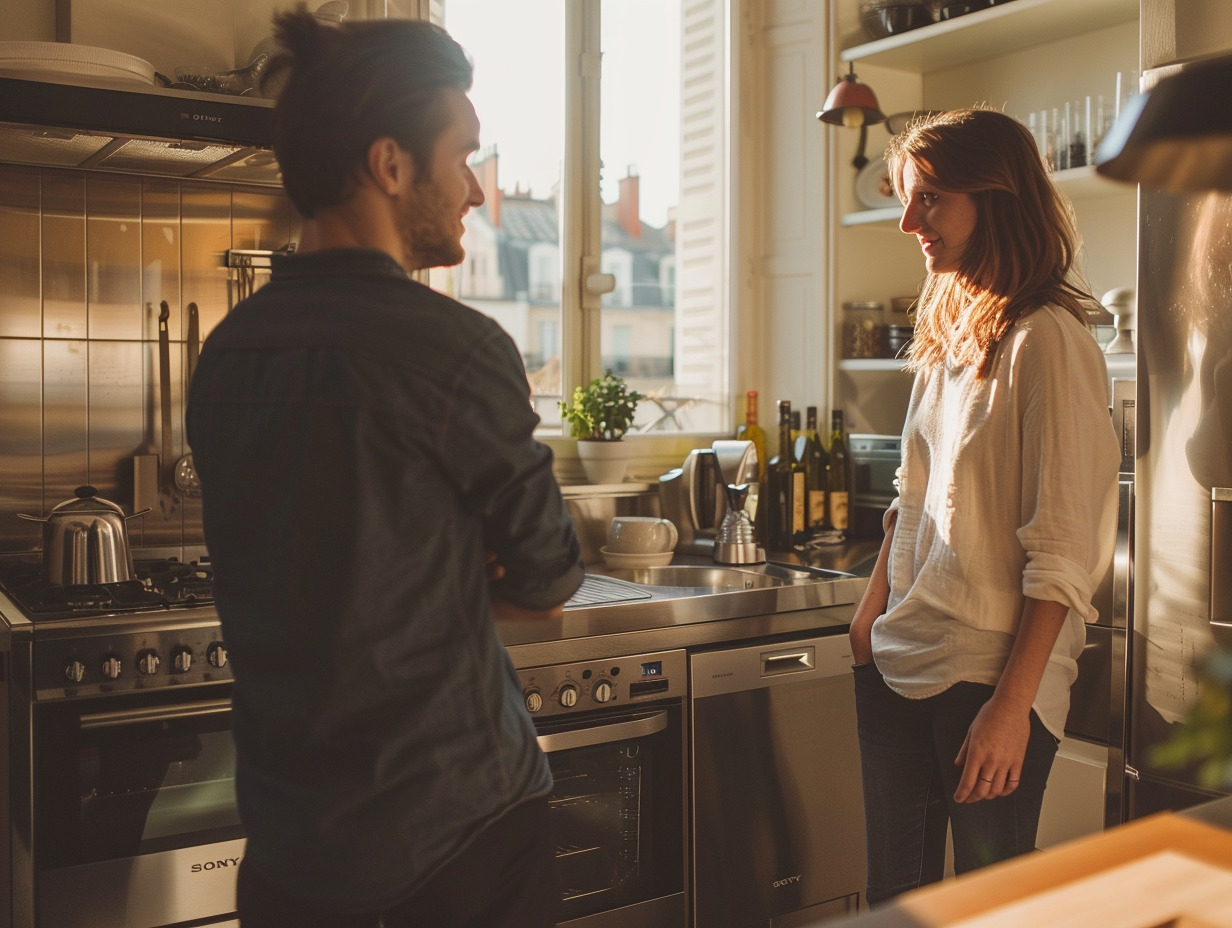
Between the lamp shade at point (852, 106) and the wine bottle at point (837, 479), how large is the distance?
0.73m

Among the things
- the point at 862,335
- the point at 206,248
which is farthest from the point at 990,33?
the point at 206,248

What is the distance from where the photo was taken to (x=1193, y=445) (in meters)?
2.07

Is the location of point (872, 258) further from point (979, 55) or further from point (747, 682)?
point (747, 682)

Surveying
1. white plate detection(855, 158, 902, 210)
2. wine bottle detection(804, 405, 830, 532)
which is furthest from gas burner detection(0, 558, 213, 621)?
white plate detection(855, 158, 902, 210)

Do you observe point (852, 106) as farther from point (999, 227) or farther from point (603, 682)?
point (603, 682)

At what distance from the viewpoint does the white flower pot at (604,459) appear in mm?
2941

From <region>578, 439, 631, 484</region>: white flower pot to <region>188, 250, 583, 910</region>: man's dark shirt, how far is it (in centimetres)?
192

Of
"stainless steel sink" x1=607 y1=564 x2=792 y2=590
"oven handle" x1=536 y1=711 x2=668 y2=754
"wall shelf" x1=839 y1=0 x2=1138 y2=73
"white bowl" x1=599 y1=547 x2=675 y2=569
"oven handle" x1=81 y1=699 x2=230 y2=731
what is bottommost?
"oven handle" x1=536 y1=711 x2=668 y2=754

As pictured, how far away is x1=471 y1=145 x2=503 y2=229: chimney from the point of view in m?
2.99

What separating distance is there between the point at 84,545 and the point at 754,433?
5.49ft

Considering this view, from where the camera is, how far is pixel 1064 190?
2775 millimetres

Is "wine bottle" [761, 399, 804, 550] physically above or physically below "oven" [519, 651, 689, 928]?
above

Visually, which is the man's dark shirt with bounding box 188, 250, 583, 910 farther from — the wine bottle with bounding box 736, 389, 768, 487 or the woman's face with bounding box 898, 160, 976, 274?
the wine bottle with bounding box 736, 389, 768, 487

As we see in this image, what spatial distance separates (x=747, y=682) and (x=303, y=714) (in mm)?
1524
